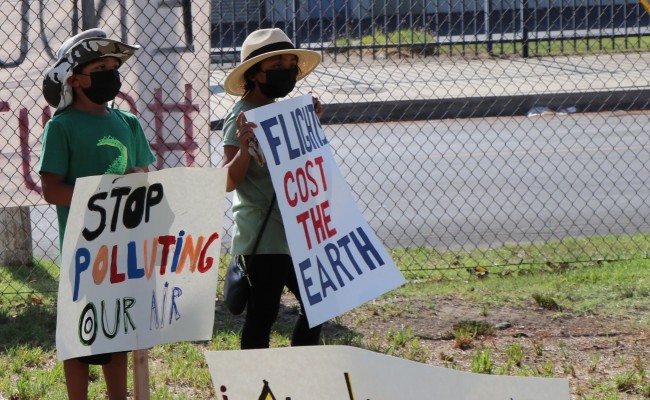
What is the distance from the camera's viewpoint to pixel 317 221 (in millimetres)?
3877

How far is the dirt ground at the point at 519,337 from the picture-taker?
4.95 m

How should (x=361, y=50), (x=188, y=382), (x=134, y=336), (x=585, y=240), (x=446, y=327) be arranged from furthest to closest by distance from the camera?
1. (x=361, y=50)
2. (x=585, y=240)
3. (x=446, y=327)
4. (x=188, y=382)
5. (x=134, y=336)

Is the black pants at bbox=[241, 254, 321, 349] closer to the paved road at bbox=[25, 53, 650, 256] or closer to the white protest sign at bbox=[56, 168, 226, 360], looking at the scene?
the white protest sign at bbox=[56, 168, 226, 360]

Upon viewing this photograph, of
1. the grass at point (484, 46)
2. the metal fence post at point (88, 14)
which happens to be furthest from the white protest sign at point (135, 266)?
the grass at point (484, 46)

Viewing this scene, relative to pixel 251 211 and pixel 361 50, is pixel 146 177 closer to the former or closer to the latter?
pixel 251 211

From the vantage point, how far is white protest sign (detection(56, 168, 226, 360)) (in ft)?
11.8

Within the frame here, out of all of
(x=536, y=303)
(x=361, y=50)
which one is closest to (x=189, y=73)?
(x=536, y=303)

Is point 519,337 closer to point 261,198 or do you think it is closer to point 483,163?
point 261,198

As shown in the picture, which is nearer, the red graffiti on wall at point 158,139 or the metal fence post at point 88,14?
the metal fence post at point 88,14

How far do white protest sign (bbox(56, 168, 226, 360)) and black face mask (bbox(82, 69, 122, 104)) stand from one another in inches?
18.9

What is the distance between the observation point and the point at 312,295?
11.9ft

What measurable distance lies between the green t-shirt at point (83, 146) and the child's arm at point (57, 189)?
20 millimetres

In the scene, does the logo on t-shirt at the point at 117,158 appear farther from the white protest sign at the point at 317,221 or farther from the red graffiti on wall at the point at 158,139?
the red graffiti on wall at the point at 158,139

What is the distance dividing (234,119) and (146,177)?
0.61m
